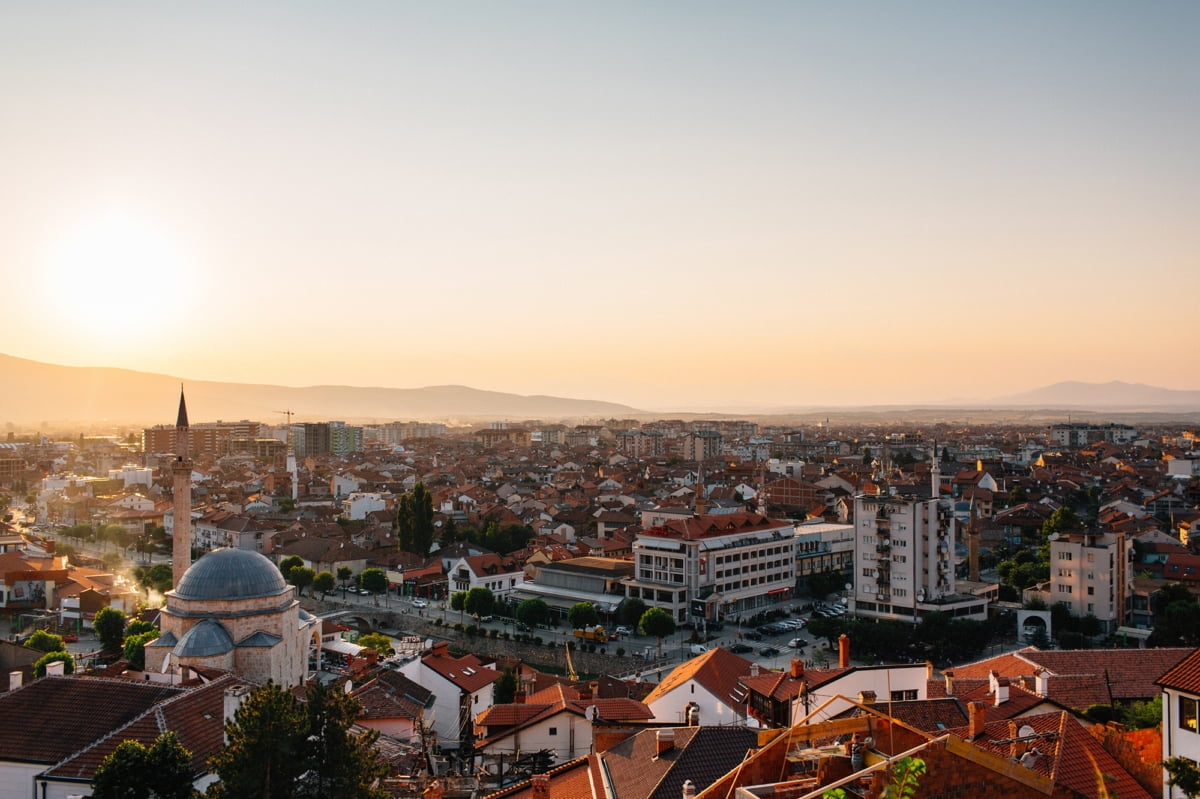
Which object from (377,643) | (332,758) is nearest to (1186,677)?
(332,758)

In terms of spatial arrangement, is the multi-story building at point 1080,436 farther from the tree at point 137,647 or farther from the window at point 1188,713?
the window at point 1188,713

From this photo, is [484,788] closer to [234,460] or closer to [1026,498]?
[1026,498]

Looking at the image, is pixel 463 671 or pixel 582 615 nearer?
pixel 463 671

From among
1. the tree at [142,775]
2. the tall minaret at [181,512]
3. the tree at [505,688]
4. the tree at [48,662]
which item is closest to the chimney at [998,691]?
the tree at [505,688]

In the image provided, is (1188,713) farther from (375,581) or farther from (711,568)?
(375,581)

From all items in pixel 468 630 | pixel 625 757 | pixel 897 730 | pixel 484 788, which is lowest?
pixel 468 630

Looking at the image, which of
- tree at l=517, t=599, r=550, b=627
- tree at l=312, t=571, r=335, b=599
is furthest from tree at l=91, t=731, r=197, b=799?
tree at l=312, t=571, r=335, b=599

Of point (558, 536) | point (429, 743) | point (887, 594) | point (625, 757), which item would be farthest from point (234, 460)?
point (625, 757)

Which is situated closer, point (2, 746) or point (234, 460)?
point (2, 746)
